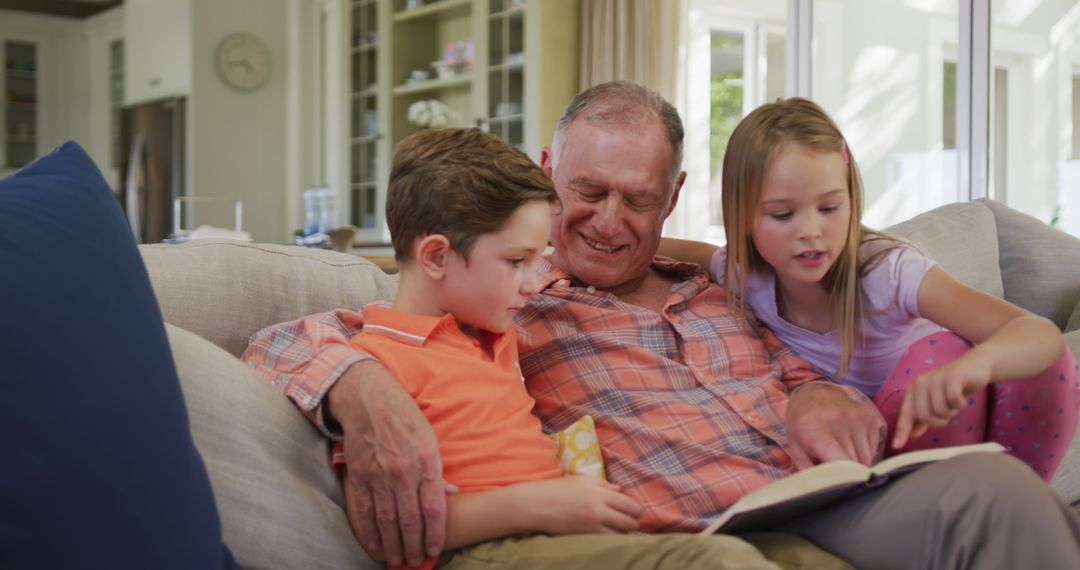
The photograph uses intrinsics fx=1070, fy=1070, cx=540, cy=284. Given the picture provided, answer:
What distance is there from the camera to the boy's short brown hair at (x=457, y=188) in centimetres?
122

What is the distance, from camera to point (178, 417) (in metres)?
0.92

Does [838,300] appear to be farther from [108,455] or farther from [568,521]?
[108,455]

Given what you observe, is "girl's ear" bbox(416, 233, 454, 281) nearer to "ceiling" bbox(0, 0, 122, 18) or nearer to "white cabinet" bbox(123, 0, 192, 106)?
"white cabinet" bbox(123, 0, 192, 106)

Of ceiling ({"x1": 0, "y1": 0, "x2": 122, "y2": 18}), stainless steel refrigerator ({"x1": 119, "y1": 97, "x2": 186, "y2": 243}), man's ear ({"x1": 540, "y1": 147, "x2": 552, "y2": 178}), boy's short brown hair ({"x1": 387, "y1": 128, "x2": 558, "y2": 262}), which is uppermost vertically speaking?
ceiling ({"x1": 0, "y1": 0, "x2": 122, "y2": 18})

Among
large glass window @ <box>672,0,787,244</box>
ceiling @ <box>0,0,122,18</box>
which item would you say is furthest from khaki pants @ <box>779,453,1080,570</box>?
ceiling @ <box>0,0,122,18</box>

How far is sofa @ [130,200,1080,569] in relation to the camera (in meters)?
1.07

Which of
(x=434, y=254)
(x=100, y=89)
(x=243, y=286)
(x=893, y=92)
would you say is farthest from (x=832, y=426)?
(x=100, y=89)


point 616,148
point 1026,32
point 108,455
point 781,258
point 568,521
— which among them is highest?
point 1026,32

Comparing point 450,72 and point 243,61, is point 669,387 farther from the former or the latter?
point 243,61

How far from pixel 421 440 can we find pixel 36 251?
40 centimetres

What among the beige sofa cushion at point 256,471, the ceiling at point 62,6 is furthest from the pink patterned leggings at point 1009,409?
the ceiling at point 62,6

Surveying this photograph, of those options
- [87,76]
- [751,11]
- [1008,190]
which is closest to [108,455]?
[1008,190]

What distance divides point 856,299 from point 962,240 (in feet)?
2.85

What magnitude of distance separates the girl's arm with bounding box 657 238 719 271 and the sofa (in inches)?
20.3
